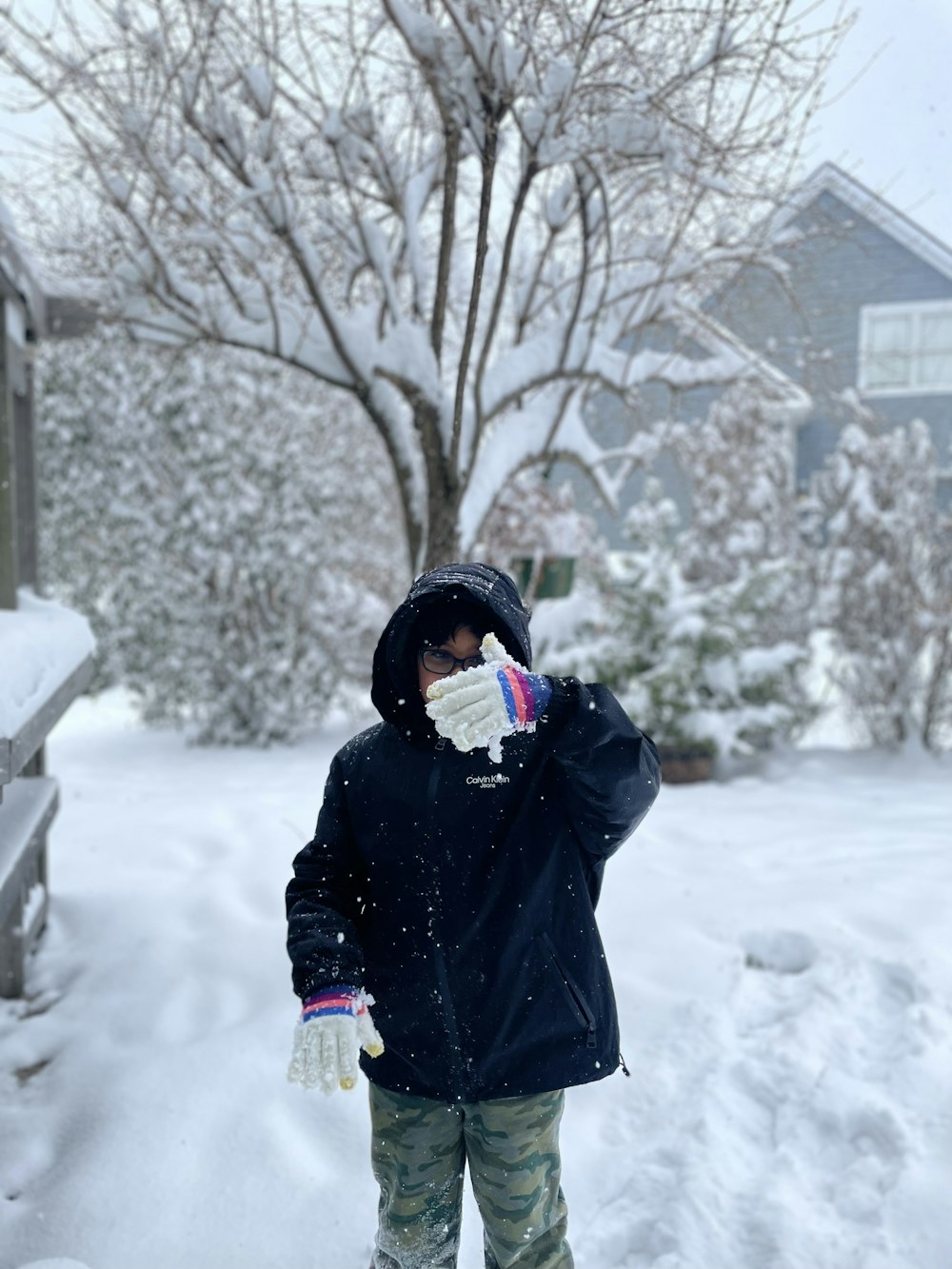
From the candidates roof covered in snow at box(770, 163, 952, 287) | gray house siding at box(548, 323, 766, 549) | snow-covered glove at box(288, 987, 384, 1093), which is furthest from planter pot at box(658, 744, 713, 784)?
snow-covered glove at box(288, 987, 384, 1093)

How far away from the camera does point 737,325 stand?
484 cm

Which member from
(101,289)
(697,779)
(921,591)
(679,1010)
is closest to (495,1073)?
(679,1010)

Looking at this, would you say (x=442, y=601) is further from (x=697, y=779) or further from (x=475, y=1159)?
(x=697, y=779)

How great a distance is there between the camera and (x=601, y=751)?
1607 mm

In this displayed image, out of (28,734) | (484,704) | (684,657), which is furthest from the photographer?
(684,657)

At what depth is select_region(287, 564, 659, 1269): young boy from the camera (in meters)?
1.68

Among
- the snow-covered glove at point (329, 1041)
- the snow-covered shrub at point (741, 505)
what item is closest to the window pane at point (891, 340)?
the snow-covered shrub at point (741, 505)

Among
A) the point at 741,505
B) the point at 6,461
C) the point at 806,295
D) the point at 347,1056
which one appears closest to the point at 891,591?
the point at 806,295

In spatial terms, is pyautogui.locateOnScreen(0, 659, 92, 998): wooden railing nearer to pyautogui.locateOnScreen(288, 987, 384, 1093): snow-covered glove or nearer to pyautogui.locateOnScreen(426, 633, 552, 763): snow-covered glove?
pyautogui.locateOnScreen(288, 987, 384, 1093): snow-covered glove

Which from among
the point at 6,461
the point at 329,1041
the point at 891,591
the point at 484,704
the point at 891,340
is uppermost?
the point at 891,340

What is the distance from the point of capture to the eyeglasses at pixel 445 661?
178 cm

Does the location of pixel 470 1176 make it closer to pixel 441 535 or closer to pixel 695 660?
pixel 441 535

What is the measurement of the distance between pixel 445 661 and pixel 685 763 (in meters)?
5.37

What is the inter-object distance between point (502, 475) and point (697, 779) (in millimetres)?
3929
